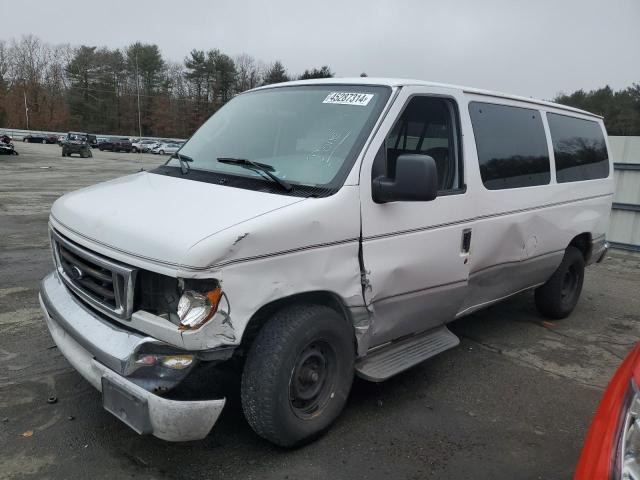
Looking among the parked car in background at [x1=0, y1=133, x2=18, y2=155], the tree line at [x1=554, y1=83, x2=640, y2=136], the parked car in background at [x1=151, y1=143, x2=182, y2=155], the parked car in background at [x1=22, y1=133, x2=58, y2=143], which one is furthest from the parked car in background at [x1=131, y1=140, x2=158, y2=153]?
the tree line at [x1=554, y1=83, x2=640, y2=136]

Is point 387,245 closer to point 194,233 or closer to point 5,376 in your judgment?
point 194,233

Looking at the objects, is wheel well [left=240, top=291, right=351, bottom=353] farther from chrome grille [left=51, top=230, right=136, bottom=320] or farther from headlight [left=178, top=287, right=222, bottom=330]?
chrome grille [left=51, top=230, right=136, bottom=320]

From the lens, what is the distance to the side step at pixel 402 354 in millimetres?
3338

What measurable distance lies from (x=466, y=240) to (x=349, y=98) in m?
1.33

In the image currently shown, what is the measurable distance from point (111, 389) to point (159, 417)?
303 millimetres

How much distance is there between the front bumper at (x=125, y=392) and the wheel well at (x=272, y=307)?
1.25 ft

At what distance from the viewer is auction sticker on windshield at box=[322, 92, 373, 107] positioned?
3.43m

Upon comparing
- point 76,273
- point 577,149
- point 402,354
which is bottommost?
point 402,354

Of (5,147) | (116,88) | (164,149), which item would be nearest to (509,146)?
(5,147)

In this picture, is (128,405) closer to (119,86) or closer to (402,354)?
(402,354)

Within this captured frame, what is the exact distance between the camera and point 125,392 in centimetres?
250

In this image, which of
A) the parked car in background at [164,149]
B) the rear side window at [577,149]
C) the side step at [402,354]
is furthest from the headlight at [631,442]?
Result: the parked car in background at [164,149]

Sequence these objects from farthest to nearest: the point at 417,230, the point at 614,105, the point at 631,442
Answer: the point at 614,105 < the point at 417,230 < the point at 631,442

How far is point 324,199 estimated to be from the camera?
2.92 metres
